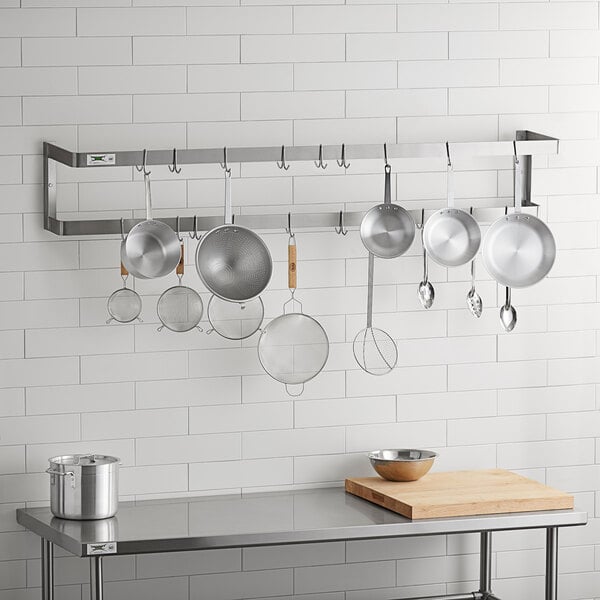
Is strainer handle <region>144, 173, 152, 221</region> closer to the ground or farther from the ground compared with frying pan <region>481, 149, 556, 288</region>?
farther from the ground

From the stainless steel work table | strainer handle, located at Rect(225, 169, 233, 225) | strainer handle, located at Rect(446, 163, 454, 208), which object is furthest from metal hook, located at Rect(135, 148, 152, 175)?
the stainless steel work table

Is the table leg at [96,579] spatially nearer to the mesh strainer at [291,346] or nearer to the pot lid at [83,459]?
the pot lid at [83,459]

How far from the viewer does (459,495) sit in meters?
3.66

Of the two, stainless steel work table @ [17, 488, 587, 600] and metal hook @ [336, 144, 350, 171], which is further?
metal hook @ [336, 144, 350, 171]

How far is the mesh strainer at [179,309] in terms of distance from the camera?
3795mm

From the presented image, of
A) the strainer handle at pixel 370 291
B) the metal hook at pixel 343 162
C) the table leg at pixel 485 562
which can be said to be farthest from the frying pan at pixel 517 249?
the table leg at pixel 485 562

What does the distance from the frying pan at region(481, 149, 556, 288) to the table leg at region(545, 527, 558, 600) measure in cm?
85

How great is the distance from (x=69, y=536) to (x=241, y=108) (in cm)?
155

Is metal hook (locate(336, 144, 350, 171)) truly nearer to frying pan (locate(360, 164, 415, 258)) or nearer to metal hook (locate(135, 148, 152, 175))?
frying pan (locate(360, 164, 415, 258))

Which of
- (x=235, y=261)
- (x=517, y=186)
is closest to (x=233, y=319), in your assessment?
(x=235, y=261)

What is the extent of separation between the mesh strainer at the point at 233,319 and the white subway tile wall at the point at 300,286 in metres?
0.07

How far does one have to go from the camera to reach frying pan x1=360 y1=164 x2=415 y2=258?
3730mm

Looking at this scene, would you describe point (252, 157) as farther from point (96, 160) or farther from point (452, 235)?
point (452, 235)

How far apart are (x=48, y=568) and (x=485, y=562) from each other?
154 centimetres
